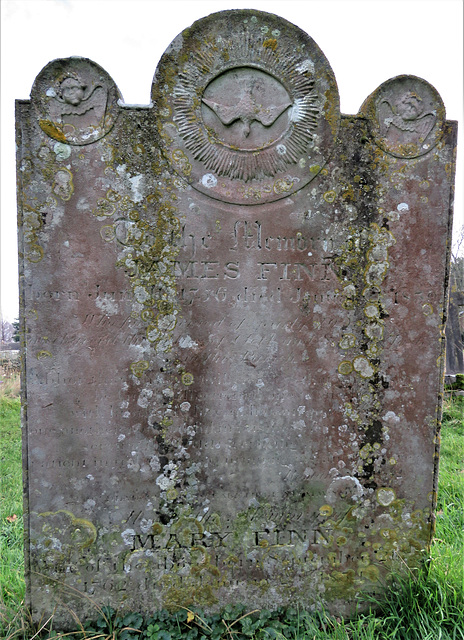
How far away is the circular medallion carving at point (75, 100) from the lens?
8.46 ft

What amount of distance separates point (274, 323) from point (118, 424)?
3.91 ft

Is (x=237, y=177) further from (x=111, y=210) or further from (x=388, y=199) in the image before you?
(x=388, y=199)

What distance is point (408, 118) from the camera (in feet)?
9.11

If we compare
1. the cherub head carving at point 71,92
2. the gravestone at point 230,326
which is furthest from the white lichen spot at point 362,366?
the cherub head carving at point 71,92

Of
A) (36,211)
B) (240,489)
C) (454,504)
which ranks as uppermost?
(36,211)

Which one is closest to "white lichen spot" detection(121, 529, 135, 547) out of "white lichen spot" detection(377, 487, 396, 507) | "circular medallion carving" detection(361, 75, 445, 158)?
"white lichen spot" detection(377, 487, 396, 507)

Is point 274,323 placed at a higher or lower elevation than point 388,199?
lower

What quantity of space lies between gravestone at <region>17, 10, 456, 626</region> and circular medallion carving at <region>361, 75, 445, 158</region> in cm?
1

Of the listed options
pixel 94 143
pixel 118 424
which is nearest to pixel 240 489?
pixel 118 424

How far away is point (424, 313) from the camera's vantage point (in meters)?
2.83

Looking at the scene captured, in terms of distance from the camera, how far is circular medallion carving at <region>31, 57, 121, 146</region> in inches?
102

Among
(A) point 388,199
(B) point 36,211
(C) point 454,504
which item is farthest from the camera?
(C) point 454,504

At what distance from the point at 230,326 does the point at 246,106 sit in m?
1.41

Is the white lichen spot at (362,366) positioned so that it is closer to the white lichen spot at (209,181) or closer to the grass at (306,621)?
the grass at (306,621)
